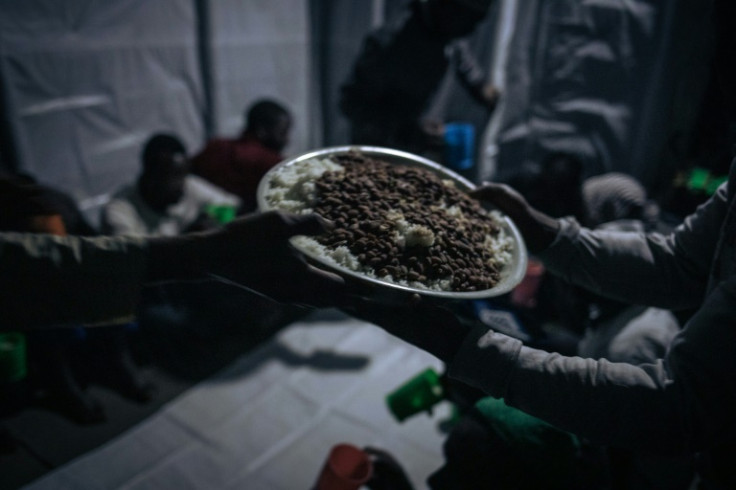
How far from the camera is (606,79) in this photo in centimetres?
405

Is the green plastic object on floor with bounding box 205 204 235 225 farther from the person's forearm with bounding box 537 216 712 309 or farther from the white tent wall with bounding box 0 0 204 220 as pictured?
the person's forearm with bounding box 537 216 712 309

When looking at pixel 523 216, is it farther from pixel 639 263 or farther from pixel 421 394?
pixel 421 394

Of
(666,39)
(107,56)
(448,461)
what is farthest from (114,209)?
(666,39)

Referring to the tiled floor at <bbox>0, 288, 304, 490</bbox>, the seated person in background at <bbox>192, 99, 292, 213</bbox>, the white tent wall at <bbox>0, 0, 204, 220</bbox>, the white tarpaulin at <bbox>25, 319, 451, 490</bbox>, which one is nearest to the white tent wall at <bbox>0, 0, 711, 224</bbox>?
the white tent wall at <bbox>0, 0, 204, 220</bbox>

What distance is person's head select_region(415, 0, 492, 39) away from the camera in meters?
3.08

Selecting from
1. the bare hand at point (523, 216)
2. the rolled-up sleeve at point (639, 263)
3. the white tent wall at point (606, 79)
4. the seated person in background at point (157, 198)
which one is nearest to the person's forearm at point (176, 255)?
the bare hand at point (523, 216)

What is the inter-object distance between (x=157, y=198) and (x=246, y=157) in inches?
31.0

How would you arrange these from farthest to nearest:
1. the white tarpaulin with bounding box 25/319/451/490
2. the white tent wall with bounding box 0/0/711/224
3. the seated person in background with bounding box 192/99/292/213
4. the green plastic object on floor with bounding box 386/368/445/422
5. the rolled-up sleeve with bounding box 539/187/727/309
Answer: the seated person in background with bounding box 192/99/292/213, the white tent wall with bounding box 0/0/711/224, the white tarpaulin with bounding box 25/319/451/490, the green plastic object on floor with bounding box 386/368/445/422, the rolled-up sleeve with bounding box 539/187/727/309

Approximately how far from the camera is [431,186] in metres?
1.42

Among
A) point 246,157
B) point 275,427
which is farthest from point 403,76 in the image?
point 275,427

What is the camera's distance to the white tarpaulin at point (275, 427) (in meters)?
2.08

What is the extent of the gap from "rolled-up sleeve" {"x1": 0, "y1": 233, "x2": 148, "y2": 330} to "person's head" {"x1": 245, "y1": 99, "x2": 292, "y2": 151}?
2795mm

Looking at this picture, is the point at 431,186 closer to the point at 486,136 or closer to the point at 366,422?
the point at 366,422

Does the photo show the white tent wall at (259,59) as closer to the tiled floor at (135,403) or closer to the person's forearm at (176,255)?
the tiled floor at (135,403)
